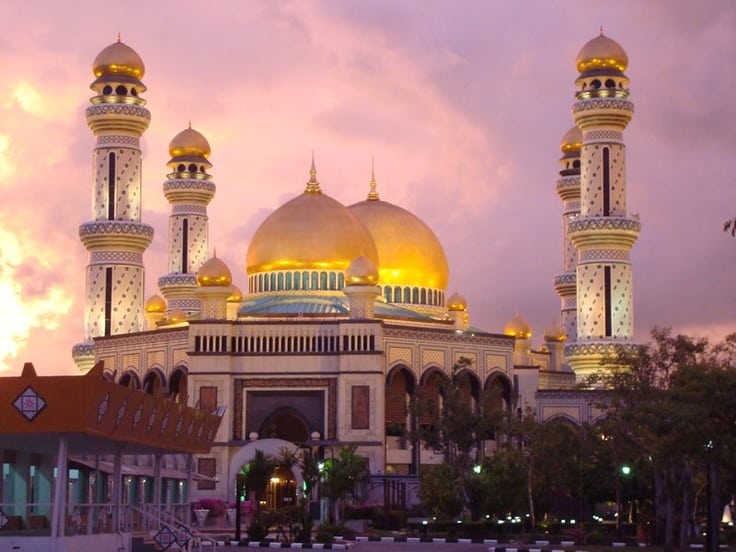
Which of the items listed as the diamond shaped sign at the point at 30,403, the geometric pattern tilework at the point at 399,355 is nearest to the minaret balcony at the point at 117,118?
the geometric pattern tilework at the point at 399,355

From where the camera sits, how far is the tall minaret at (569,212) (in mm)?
76938

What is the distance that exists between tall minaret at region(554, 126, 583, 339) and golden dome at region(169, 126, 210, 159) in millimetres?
17264

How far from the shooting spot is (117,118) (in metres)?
65.9

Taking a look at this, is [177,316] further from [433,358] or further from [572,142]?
[572,142]

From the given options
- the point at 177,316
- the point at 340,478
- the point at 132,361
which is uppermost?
the point at 177,316

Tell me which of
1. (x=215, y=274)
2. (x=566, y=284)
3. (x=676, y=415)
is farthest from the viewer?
(x=566, y=284)

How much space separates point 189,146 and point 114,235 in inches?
402

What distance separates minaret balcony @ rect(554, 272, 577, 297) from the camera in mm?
76875

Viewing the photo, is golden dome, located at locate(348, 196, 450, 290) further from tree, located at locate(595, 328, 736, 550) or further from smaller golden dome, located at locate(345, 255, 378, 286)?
tree, located at locate(595, 328, 736, 550)

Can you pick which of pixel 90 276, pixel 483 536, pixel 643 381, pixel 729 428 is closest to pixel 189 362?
pixel 90 276

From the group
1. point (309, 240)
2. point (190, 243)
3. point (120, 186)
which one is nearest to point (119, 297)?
point (120, 186)

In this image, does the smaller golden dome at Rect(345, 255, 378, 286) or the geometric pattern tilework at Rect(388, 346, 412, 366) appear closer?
the smaller golden dome at Rect(345, 255, 378, 286)

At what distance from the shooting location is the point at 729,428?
121 ft

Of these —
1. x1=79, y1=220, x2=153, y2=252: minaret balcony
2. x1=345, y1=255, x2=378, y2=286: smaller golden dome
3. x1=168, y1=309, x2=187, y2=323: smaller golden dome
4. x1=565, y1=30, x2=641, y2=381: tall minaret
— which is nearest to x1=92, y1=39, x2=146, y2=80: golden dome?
x1=79, y1=220, x2=153, y2=252: minaret balcony
